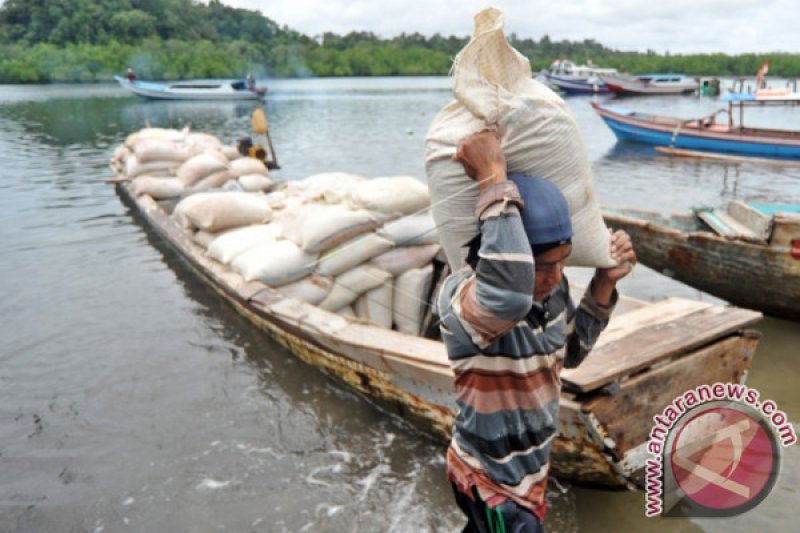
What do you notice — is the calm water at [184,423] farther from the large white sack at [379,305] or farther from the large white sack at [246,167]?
the large white sack at [246,167]

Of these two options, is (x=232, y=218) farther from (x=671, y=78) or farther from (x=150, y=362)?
(x=671, y=78)

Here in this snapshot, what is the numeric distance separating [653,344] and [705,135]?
14.0 metres

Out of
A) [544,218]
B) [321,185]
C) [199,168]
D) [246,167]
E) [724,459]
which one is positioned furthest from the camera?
[246,167]

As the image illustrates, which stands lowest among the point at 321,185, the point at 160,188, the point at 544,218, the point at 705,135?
the point at 160,188

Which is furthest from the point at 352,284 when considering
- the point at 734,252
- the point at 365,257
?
the point at 734,252

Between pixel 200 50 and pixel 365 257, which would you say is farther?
pixel 200 50

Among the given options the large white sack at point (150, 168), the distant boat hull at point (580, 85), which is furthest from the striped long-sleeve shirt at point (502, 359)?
the distant boat hull at point (580, 85)

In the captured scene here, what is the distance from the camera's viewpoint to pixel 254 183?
26.2ft

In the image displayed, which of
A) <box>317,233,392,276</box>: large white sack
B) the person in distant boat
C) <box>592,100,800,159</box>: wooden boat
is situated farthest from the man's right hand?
<box>592,100,800,159</box>: wooden boat

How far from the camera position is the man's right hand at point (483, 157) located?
1312 mm

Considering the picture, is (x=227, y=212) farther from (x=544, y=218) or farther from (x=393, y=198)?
(x=544, y=218)

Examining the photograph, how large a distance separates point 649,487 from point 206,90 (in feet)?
142

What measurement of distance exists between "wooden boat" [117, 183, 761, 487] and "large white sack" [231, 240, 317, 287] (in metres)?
0.56

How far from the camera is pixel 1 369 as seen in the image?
470 cm
